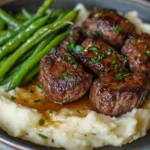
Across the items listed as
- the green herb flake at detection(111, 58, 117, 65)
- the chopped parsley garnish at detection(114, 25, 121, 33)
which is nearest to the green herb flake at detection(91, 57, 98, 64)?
the green herb flake at detection(111, 58, 117, 65)

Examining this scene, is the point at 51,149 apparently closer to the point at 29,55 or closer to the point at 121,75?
the point at 121,75

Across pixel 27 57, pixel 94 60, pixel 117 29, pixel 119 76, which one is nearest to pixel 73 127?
pixel 119 76

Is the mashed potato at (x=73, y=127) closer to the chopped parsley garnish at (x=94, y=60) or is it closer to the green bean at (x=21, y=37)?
the chopped parsley garnish at (x=94, y=60)

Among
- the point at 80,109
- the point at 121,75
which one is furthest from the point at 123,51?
the point at 80,109

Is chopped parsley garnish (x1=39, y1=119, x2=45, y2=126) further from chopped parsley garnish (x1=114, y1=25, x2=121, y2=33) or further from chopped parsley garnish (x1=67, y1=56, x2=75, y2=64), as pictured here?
chopped parsley garnish (x1=114, y1=25, x2=121, y2=33)

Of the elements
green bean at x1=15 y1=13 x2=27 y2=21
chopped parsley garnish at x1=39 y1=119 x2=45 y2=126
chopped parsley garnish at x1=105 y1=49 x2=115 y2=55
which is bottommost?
chopped parsley garnish at x1=39 y1=119 x2=45 y2=126
